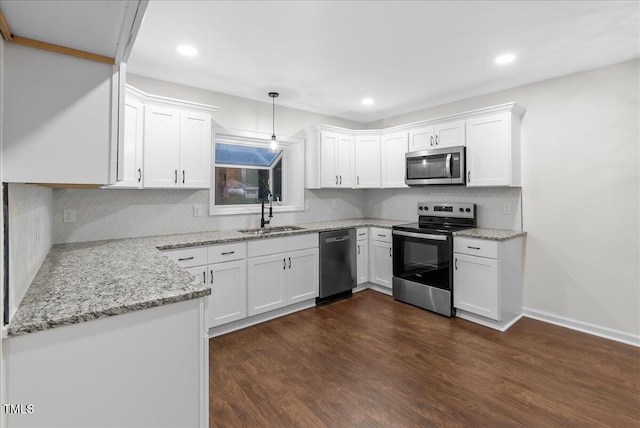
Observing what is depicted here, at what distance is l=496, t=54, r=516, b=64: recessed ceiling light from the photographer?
2.76m

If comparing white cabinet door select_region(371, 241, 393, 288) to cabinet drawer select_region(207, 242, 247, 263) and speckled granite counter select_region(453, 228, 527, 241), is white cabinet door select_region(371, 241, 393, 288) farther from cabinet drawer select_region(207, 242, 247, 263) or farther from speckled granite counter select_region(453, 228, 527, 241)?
cabinet drawer select_region(207, 242, 247, 263)

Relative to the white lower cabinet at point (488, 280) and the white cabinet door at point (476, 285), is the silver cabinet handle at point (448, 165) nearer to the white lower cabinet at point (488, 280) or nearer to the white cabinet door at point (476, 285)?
the white lower cabinet at point (488, 280)

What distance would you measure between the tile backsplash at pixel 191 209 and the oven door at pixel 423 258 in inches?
29.9

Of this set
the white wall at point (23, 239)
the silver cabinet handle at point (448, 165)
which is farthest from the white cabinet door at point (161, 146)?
the silver cabinet handle at point (448, 165)

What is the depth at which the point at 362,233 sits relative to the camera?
4281 mm

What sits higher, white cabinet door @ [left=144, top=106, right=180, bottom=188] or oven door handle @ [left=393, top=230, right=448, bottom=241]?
white cabinet door @ [left=144, top=106, right=180, bottom=188]

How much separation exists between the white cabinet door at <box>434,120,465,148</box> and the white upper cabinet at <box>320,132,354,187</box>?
1.23 m

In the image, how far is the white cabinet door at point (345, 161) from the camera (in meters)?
4.47

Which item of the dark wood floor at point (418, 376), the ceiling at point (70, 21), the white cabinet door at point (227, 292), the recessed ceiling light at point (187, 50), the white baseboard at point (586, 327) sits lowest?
the dark wood floor at point (418, 376)

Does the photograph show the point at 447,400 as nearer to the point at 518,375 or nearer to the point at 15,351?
the point at 518,375

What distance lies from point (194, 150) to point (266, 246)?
120 cm

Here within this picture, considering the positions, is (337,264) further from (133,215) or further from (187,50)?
(187,50)

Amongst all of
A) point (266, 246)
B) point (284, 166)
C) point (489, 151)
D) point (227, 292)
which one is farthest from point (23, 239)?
point (489, 151)

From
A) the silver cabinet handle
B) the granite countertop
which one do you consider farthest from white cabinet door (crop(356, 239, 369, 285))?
the granite countertop
